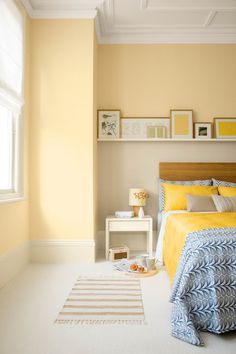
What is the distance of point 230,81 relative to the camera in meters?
4.27

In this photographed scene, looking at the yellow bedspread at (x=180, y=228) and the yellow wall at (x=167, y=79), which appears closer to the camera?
the yellow bedspread at (x=180, y=228)

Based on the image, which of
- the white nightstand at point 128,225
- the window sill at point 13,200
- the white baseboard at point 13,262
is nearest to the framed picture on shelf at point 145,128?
the white nightstand at point 128,225

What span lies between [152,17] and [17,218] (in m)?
2.91

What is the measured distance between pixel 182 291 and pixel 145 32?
137 inches

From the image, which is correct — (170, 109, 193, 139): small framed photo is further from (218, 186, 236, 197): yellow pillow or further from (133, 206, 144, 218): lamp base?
(133, 206, 144, 218): lamp base

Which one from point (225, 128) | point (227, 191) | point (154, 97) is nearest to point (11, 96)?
point (154, 97)

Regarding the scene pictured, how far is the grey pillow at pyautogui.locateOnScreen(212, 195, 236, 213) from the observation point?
338cm

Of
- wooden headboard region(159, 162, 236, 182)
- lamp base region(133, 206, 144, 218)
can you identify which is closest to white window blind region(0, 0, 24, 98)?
lamp base region(133, 206, 144, 218)

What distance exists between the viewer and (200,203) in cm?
352

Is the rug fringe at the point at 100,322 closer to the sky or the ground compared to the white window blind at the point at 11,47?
closer to the ground

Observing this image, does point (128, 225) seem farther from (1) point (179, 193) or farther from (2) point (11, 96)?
(2) point (11, 96)

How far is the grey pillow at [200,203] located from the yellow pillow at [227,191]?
0.30 meters

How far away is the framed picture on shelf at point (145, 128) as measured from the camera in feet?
13.9

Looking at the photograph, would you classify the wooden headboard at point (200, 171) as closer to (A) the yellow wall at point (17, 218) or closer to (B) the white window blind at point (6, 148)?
(A) the yellow wall at point (17, 218)
